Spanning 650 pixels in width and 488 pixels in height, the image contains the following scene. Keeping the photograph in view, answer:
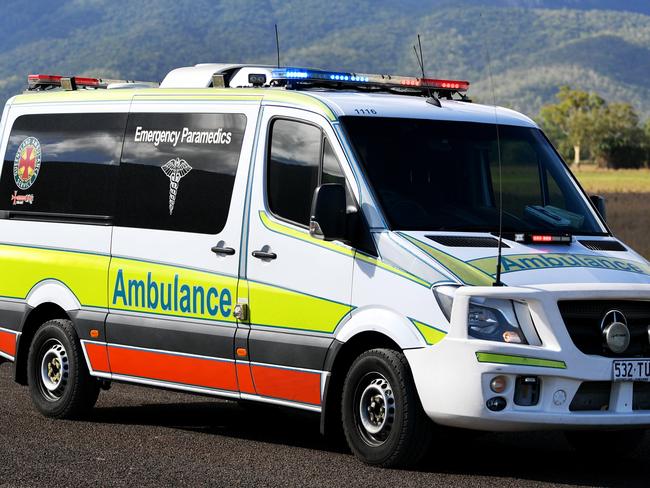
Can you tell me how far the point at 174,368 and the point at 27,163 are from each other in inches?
96.5

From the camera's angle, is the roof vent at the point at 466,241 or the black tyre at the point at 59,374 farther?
the black tyre at the point at 59,374

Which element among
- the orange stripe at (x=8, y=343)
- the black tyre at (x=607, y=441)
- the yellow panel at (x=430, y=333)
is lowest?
the black tyre at (x=607, y=441)

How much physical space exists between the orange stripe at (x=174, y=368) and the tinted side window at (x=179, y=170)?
2.73ft


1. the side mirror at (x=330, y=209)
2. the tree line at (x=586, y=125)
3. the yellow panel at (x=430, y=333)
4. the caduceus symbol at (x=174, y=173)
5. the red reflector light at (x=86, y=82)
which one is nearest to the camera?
the yellow panel at (x=430, y=333)

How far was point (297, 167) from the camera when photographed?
917 cm

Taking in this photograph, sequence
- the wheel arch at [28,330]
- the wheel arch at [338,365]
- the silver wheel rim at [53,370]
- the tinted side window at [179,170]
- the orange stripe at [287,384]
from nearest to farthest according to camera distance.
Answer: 1. the wheel arch at [338,365]
2. the orange stripe at [287,384]
3. the tinted side window at [179,170]
4. the silver wheel rim at [53,370]
5. the wheel arch at [28,330]

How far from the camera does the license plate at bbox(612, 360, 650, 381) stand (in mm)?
8086

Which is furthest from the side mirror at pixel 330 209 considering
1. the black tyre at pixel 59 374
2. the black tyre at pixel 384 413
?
the black tyre at pixel 59 374

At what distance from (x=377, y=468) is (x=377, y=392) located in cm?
42

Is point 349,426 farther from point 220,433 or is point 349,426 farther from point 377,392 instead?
point 220,433

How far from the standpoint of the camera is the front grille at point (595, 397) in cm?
805

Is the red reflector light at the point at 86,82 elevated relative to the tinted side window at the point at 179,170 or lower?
elevated

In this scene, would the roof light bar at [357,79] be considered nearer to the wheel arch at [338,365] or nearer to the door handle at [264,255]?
the door handle at [264,255]

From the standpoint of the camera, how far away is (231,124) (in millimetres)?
9625
